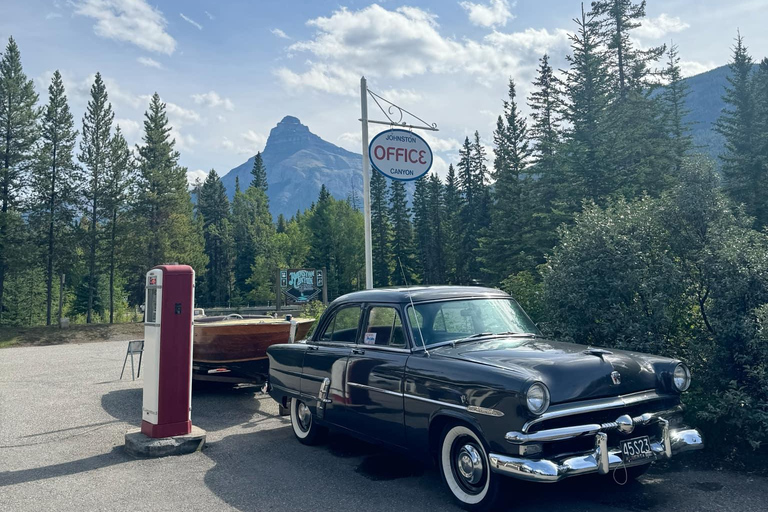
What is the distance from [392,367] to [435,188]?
6205 centimetres

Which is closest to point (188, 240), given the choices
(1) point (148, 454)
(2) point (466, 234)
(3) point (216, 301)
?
(2) point (466, 234)

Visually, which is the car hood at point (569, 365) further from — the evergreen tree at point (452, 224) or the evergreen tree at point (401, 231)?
the evergreen tree at point (401, 231)

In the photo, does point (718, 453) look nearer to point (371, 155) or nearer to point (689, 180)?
point (689, 180)

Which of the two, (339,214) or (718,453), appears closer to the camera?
(718,453)

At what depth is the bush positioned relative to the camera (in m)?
5.66

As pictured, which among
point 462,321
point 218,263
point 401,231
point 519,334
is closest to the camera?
point 462,321

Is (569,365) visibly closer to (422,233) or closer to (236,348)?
(236,348)

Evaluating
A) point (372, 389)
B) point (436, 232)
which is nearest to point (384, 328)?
point (372, 389)

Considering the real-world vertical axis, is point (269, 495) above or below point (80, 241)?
below

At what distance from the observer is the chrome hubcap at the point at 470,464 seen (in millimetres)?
4379

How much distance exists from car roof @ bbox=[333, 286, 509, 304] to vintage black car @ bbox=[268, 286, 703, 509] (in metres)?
0.01

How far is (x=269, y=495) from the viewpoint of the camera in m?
5.00

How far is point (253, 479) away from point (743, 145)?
4027cm

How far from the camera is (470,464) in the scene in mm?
4430
